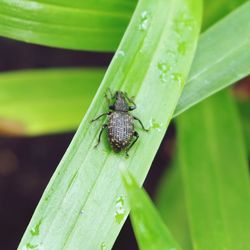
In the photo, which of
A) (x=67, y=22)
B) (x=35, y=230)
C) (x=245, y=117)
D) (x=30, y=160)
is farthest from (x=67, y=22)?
(x=30, y=160)

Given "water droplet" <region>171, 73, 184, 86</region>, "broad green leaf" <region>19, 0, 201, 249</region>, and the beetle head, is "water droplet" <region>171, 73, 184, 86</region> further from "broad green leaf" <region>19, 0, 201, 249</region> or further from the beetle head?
the beetle head

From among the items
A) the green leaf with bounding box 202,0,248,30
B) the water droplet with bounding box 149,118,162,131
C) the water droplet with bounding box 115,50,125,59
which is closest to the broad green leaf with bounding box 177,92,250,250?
the green leaf with bounding box 202,0,248,30

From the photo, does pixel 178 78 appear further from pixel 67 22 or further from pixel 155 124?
pixel 67 22

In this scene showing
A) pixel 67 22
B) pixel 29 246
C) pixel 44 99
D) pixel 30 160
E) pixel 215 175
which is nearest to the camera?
pixel 29 246

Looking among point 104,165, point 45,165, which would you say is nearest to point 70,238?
point 104,165

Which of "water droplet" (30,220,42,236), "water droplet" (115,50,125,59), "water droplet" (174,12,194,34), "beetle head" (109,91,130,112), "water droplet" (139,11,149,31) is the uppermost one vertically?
"water droplet" (174,12,194,34)

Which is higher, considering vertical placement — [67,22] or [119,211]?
[67,22]

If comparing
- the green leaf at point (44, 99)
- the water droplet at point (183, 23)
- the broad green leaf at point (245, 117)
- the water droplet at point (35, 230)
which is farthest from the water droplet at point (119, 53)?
the broad green leaf at point (245, 117)

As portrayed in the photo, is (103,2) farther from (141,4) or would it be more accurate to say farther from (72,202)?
(72,202)
